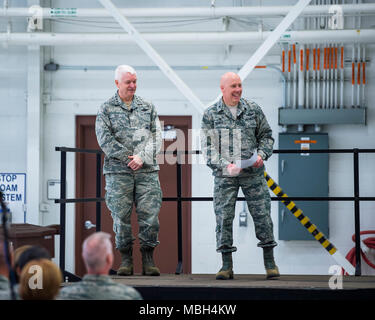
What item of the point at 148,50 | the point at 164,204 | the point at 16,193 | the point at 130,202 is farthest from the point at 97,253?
the point at 164,204

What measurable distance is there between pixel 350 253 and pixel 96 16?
4096mm

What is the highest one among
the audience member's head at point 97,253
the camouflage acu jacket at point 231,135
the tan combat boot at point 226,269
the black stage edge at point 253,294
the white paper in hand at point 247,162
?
the camouflage acu jacket at point 231,135

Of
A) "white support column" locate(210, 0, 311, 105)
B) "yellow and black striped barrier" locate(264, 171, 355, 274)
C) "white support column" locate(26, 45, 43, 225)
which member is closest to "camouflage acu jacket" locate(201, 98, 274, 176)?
"yellow and black striped barrier" locate(264, 171, 355, 274)

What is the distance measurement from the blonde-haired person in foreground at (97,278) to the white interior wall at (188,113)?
16.0 ft

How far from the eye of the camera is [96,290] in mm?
2033

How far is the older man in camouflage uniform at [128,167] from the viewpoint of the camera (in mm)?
3906

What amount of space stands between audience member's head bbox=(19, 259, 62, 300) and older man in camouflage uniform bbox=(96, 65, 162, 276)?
5.89 ft

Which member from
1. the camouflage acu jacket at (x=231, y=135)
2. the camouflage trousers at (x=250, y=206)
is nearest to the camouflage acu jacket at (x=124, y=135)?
the camouflage acu jacket at (x=231, y=135)

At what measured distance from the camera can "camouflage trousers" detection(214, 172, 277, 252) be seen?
3791mm

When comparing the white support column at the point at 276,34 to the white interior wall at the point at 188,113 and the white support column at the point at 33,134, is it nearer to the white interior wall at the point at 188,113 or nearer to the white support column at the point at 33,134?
the white interior wall at the point at 188,113

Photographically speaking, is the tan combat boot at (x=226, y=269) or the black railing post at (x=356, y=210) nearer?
the tan combat boot at (x=226, y=269)

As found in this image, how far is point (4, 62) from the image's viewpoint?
7.05 m

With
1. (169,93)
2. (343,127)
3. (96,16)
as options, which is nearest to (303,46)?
(343,127)

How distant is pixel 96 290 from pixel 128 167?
193 cm
